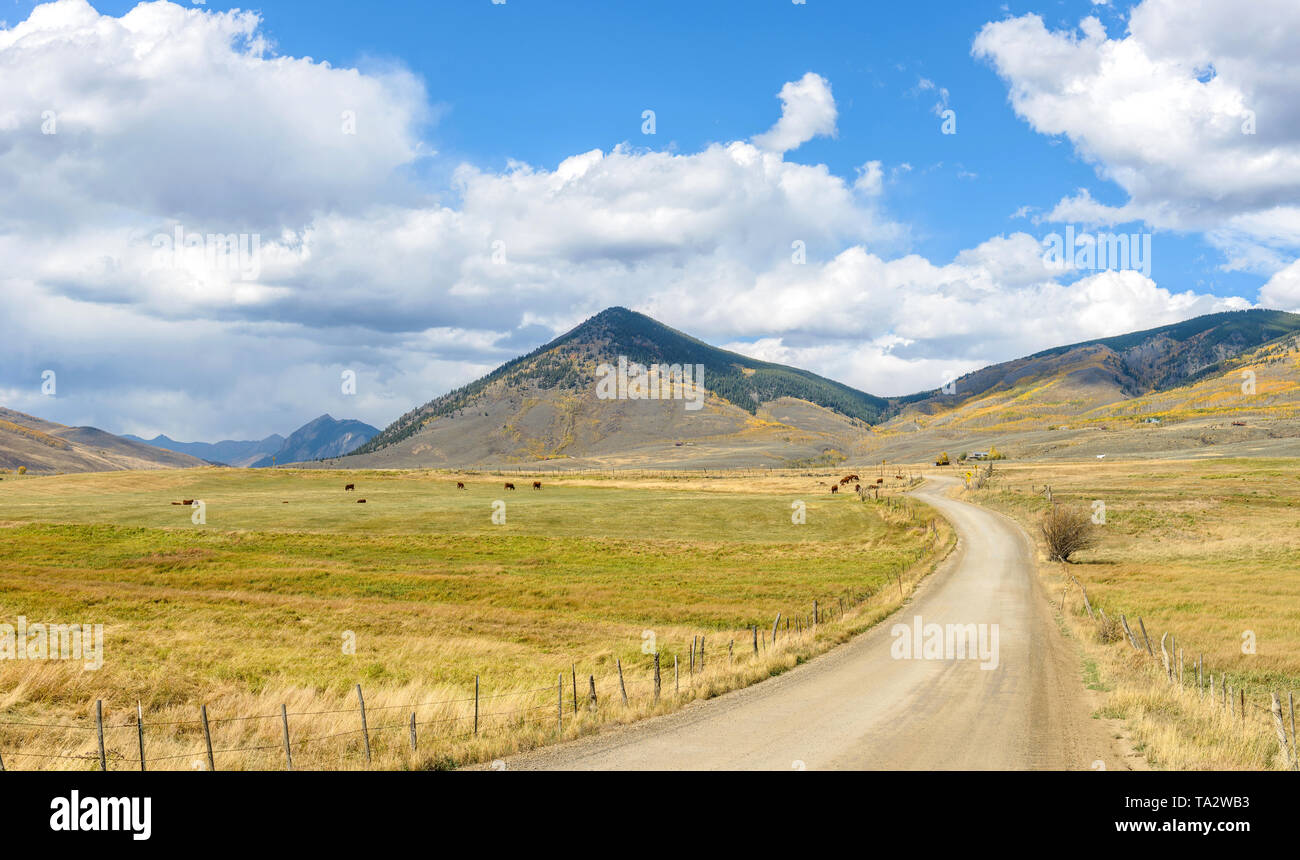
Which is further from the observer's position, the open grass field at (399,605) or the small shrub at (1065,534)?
the small shrub at (1065,534)

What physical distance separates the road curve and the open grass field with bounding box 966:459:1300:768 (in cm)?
161

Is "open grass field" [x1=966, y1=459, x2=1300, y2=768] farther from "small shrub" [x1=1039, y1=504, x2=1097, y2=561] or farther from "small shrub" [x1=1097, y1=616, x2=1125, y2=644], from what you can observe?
"small shrub" [x1=1039, y1=504, x2=1097, y2=561]

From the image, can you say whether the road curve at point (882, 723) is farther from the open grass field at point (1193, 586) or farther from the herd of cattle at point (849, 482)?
the herd of cattle at point (849, 482)

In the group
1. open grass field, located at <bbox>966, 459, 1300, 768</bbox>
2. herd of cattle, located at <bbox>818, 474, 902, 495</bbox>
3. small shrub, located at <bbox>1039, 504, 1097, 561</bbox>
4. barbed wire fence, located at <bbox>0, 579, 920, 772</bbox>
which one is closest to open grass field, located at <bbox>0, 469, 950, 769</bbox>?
barbed wire fence, located at <bbox>0, 579, 920, 772</bbox>

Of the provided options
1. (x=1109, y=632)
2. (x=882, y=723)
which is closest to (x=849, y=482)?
(x=1109, y=632)

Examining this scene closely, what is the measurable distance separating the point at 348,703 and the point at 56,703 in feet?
25.4

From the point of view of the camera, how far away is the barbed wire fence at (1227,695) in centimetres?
1465

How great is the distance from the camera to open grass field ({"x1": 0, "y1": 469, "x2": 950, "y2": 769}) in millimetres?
18391

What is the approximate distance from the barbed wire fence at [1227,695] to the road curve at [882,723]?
2.60m

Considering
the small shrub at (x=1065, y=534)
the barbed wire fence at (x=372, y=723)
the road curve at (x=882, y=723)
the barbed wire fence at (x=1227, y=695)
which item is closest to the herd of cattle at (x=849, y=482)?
the small shrub at (x=1065, y=534)

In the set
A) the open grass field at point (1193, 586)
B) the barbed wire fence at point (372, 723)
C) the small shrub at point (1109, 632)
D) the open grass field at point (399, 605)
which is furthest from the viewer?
the small shrub at point (1109, 632)

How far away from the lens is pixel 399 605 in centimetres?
4253

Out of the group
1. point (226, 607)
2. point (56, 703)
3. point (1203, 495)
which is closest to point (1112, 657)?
point (56, 703)
